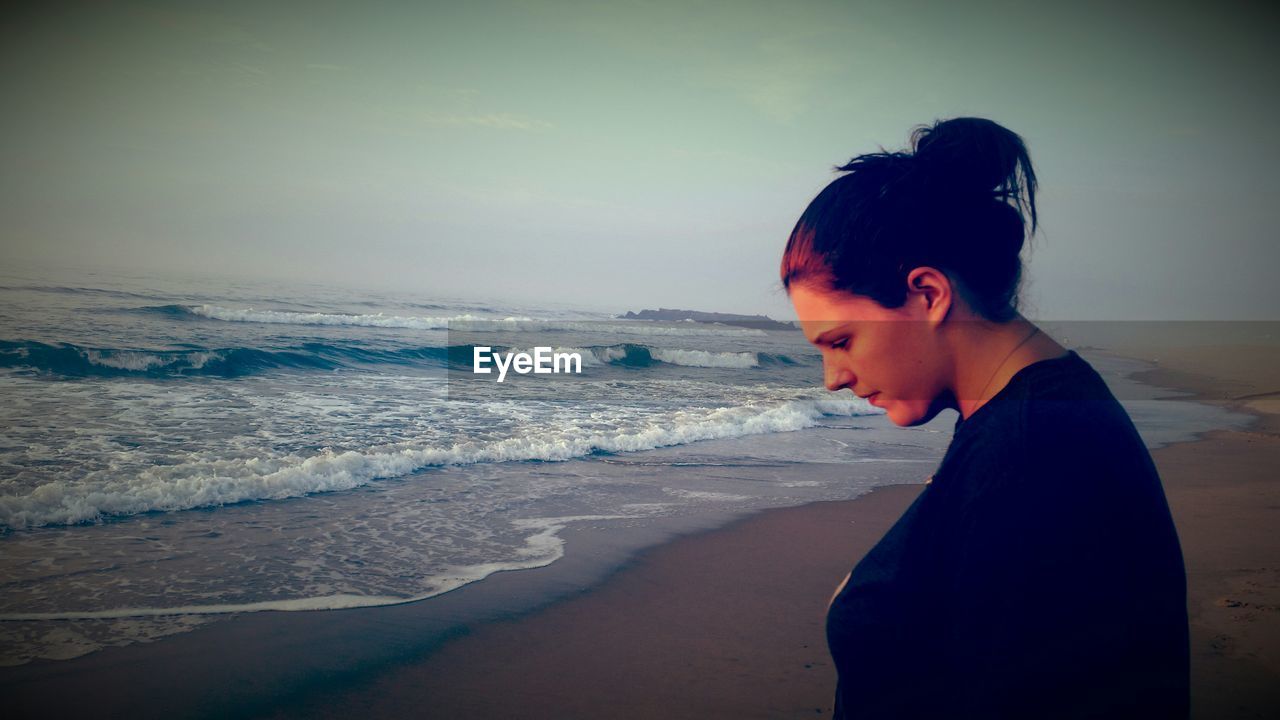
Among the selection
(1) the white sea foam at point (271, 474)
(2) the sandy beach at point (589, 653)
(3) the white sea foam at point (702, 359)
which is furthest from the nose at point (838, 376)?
(3) the white sea foam at point (702, 359)

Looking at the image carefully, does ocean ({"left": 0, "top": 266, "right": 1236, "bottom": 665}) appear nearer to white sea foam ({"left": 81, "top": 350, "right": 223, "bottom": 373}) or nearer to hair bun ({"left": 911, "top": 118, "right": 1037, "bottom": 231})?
white sea foam ({"left": 81, "top": 350, "right": 223, "bottom": 373})

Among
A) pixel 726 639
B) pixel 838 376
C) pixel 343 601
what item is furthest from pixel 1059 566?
pixel 343 601

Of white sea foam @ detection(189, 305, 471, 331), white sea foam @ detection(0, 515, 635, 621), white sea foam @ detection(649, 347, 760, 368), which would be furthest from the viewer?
white sea foam @ detection(649, 347, 760, 368)

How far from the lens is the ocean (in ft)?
14.7

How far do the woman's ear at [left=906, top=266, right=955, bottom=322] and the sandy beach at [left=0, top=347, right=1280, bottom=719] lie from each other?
9.21 feet

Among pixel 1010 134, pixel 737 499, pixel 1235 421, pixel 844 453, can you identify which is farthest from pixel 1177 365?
pixel 1010 134

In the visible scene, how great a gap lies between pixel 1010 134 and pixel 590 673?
3.34 metres

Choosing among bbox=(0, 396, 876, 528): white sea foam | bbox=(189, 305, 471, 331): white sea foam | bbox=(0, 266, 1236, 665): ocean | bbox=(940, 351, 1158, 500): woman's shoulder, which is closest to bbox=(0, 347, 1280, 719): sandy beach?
bbox=(0, 266, 1236, 665): ocean

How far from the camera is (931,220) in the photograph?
1098 mm

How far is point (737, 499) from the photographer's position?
7.39 m

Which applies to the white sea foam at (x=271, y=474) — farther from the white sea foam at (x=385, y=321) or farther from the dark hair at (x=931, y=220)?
the white sea foam at (x=385, y=321)

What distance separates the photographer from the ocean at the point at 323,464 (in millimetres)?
4492

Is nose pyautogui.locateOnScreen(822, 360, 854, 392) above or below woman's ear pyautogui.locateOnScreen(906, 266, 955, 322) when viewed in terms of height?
below

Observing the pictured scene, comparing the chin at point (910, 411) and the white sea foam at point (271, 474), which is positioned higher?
the chin at point (910, 411)
